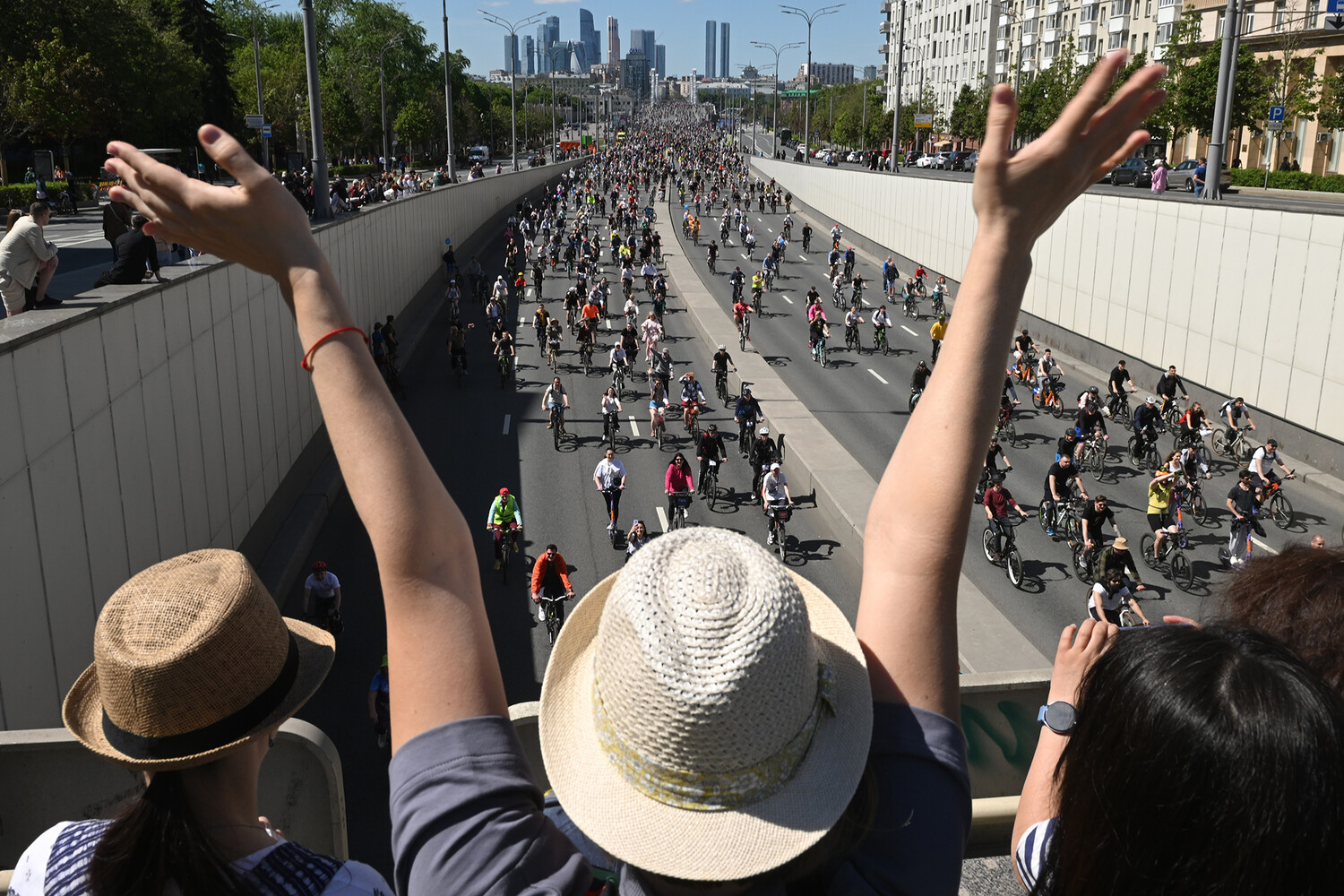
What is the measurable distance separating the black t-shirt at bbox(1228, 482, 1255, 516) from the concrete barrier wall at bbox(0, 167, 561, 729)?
52.8 feet

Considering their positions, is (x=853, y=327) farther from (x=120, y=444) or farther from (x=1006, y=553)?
(x=120, y=444)

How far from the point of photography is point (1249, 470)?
19.7 meters

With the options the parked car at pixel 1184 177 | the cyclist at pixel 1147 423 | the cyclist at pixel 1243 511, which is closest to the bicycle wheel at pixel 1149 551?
Result: the cyclist at pixel 1243 511

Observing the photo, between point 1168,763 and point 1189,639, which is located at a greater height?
point 1189,639

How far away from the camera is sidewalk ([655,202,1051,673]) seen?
15.3 m

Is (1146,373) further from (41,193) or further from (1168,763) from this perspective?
(41,193)

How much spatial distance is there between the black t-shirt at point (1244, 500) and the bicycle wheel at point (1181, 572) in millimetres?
1177

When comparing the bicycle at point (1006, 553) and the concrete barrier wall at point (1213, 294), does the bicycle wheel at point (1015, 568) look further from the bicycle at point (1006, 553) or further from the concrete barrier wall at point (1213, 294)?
the concrete barrier wall at point (1213, 294)

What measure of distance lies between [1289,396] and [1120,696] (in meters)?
26.6

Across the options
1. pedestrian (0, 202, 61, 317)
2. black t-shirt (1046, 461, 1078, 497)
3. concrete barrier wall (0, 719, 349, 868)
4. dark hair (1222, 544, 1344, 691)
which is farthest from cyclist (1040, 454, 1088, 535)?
dark hair (1222, 544, 1344, 691)

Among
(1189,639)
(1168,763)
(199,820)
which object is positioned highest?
Answer: (1189,639)

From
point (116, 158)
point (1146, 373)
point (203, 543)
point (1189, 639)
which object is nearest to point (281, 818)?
point (116, 158)

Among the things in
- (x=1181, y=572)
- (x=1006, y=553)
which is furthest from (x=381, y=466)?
(x=1181, y=572)

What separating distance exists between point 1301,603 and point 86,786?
14.6 feet
